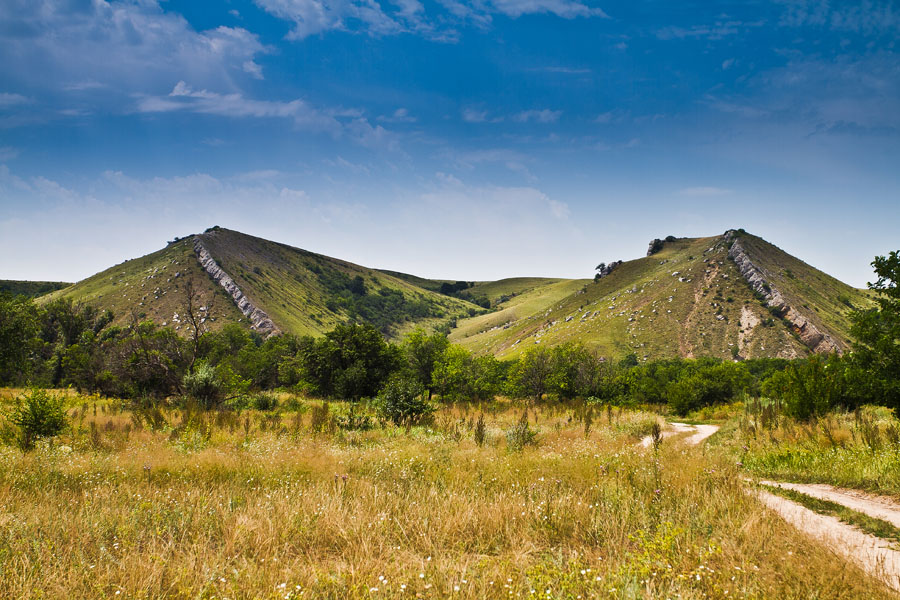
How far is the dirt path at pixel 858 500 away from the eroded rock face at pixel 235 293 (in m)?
110

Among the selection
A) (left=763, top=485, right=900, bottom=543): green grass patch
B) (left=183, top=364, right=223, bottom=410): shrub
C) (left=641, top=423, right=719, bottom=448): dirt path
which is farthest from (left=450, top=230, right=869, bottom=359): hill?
(left=763, top=485, right=900, bottom=543): green grass patch

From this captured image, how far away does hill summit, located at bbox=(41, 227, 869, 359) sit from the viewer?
8825 centimetres

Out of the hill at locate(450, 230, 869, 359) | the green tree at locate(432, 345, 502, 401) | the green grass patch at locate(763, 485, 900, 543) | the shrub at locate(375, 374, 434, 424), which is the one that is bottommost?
the green tree at locate(432, 345, 502, 401)

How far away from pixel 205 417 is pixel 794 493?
15.0 metres

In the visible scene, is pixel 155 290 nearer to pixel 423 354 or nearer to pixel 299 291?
pixel 299 291

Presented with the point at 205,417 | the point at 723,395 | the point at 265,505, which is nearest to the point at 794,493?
the point at 265,505

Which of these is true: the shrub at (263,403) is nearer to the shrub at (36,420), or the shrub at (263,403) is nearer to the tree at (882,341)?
the shrub at (36,420)

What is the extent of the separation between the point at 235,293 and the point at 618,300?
116 metres

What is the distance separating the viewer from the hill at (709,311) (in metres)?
85.9

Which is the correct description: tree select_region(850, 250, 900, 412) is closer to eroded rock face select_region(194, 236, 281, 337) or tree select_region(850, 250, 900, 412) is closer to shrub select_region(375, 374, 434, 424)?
shrub select_region(375, 374, 434, 424)

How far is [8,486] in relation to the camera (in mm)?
5570

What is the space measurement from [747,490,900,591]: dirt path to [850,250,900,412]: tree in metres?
8.94

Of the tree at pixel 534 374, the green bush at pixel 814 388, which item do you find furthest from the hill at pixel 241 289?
the green bush at pixel 814 388

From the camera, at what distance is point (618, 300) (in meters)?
118
